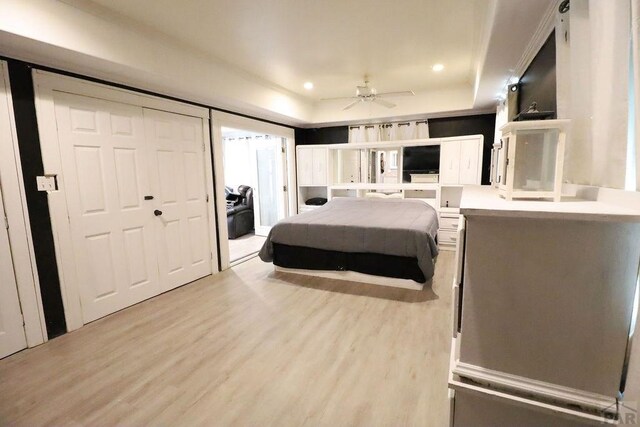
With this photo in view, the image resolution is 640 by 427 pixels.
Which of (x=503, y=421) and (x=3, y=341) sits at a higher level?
(x=503, y=421)

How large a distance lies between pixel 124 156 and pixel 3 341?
5.62 feet

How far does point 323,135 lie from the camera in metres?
5.93

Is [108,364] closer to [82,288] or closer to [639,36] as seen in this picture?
[82,288]

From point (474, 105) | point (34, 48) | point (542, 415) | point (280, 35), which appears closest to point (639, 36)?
point (542, 415)

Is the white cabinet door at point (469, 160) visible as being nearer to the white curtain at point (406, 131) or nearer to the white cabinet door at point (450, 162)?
the white cabinet door at point (450, 162)

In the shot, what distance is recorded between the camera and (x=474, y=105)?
4.25m

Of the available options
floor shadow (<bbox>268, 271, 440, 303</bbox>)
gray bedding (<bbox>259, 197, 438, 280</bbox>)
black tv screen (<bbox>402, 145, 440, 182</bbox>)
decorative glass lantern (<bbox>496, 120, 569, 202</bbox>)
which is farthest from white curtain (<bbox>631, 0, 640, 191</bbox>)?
black tv screen (<bbox>402, 145, 440, 182</bbox>)

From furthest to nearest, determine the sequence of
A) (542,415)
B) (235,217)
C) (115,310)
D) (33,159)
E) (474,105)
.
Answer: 1. (235,217)
2. (474,105)
3. (115,310)
4. (33,159)
5. (542,415)

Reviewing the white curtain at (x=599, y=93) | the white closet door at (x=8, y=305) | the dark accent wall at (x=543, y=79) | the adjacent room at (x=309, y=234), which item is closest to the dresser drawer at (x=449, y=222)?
the adjacent room at (x=309, y=234)

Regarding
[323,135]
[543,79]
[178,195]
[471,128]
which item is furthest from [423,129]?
[178,195]

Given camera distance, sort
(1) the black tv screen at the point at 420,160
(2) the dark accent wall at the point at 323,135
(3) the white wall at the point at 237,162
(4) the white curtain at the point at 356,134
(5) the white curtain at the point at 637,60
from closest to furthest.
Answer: (5) the white curtain at the point at 637,60 < (1) the black tv screen at the point at 420,160 < (4) the white curtain at the point at 356,134 < (2) the dark accent wall at the point at 323,135 < (3) the white wall at the point at 237,162

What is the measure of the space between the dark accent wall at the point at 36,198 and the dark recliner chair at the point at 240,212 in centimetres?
345

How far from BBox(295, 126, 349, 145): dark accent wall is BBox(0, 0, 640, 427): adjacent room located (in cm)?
127

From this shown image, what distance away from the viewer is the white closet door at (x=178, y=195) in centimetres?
315
